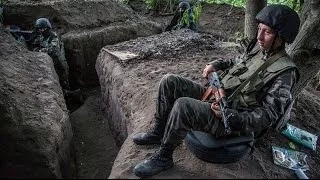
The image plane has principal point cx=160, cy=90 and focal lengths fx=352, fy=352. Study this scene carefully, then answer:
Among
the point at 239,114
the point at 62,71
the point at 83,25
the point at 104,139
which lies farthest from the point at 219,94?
the point at 83,25

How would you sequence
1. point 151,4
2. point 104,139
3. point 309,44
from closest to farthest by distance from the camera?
point 309,44 < point 104,139 < point 151,4

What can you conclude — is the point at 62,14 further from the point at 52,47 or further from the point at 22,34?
the point at 52,47

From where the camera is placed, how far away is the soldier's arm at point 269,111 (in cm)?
310

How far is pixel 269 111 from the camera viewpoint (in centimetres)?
312

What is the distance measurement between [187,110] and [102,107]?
4.43 metres

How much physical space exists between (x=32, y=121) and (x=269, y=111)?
3.15m

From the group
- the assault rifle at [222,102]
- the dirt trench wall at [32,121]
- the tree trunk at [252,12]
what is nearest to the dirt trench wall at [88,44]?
the dirt trench wall at [32,121]

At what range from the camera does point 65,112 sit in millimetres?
5520

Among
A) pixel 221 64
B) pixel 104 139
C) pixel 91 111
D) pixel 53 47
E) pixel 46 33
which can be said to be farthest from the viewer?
pixel 46 33

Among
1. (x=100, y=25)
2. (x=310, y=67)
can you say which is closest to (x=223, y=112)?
(x=310, y=67)

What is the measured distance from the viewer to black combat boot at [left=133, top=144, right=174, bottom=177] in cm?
329

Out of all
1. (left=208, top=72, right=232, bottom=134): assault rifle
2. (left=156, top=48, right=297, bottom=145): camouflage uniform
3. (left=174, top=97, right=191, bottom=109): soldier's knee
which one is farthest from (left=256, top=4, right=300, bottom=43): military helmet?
(left=174, top=97, right=191, bottom=109): soldier's knee

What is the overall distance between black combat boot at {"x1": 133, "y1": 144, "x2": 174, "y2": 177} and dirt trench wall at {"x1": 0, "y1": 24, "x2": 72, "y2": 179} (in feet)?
3.80

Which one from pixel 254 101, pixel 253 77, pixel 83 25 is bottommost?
pixel 83 25
